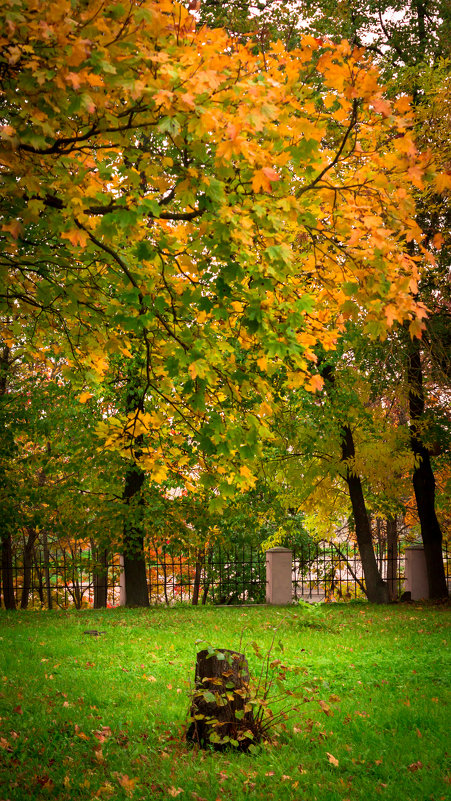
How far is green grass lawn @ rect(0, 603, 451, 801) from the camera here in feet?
14.0

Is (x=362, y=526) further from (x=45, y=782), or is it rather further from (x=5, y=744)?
(x=45, y=782)

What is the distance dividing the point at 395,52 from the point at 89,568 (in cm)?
1316

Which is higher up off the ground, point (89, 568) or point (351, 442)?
point (351, 442)

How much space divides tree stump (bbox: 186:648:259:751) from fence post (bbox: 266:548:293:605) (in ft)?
32.3

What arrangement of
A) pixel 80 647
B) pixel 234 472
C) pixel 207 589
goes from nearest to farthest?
1. pixel 234 472
2. pixel 80 647
3. pixel 207 589

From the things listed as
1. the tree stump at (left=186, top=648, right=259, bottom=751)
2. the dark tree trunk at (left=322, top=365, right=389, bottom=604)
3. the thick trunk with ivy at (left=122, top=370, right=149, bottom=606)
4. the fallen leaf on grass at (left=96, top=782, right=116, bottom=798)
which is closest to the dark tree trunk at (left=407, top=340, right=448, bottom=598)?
the dark tree trunk at (left=322, top=365, right=389, bottom=604)

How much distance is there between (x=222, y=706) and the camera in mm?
4957

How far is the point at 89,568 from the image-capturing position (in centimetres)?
1493

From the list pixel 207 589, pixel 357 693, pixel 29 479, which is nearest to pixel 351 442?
pixel 207 589

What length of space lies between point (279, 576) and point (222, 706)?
10080mm

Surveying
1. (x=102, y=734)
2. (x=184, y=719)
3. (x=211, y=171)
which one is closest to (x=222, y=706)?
(x=184, y=719)

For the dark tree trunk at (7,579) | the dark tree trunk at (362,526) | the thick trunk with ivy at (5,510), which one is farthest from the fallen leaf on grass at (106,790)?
the dark tree trunk at (7,579)

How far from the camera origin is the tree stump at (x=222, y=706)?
16.0ft

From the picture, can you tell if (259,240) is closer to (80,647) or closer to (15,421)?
(80,647)
